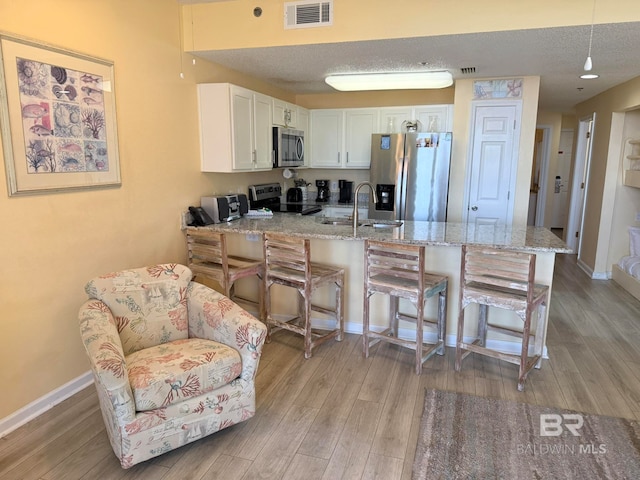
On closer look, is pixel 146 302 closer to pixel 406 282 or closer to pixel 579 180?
pixel 406 282

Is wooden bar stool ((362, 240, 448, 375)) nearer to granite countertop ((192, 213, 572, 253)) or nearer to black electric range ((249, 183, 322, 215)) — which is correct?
granite countertop ((192, 213, 572, 253))

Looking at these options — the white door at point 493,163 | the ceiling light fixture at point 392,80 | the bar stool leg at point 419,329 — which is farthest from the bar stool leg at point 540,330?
the ceiling light fixture at point 392,80

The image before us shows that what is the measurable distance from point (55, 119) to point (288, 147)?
275 centimetres

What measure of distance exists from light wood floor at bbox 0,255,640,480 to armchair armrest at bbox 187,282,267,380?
16.5 inches

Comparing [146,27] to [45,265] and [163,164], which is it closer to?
[163,164]

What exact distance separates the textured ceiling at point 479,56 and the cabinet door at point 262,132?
31cm

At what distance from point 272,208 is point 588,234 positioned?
421 centimetres

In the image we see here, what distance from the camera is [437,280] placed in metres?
3.12

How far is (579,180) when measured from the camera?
6.39 m

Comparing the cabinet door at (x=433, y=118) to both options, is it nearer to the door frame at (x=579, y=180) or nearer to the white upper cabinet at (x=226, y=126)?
the white upper cabinet at (x=226, y=126)

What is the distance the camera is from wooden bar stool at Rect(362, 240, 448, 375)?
2875 millimetres

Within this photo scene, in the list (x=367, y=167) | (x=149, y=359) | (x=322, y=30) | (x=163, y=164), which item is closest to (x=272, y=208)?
(x=367, y=167)

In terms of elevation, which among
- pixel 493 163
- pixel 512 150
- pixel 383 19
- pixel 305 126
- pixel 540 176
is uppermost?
pixel 383 19

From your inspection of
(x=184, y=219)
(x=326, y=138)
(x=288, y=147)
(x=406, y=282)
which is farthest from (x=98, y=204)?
(x=326, y=138)
